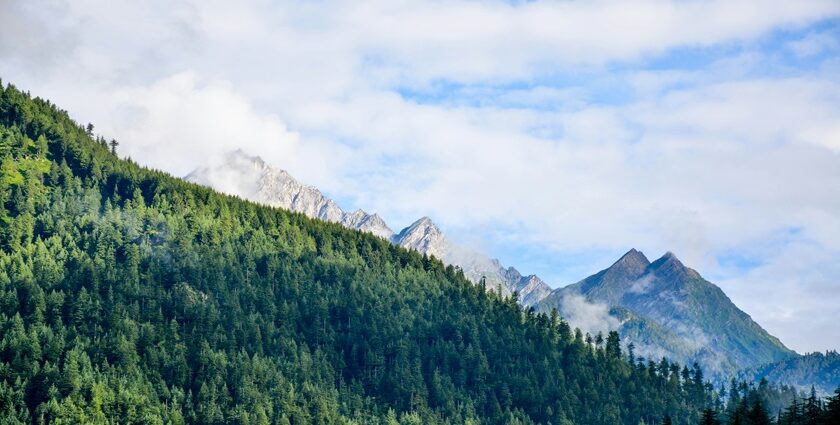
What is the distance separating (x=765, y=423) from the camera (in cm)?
19088

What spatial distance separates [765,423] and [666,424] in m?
19.1

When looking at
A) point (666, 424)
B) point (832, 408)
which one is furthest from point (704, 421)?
point (832, 408)

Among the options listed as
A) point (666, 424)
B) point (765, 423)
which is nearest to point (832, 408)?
point (765, 423)

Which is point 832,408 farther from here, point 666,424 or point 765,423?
point 666,424

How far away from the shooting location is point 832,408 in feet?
592

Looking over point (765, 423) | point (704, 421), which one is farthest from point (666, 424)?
point (765, 423)

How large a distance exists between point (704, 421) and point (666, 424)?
22.0ft

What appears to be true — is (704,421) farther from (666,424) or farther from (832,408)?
(832,408)

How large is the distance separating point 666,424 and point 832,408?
86.8 ft

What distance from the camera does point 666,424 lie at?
607 ft

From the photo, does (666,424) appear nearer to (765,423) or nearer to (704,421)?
(704,421)

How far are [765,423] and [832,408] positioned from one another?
44.9ft
